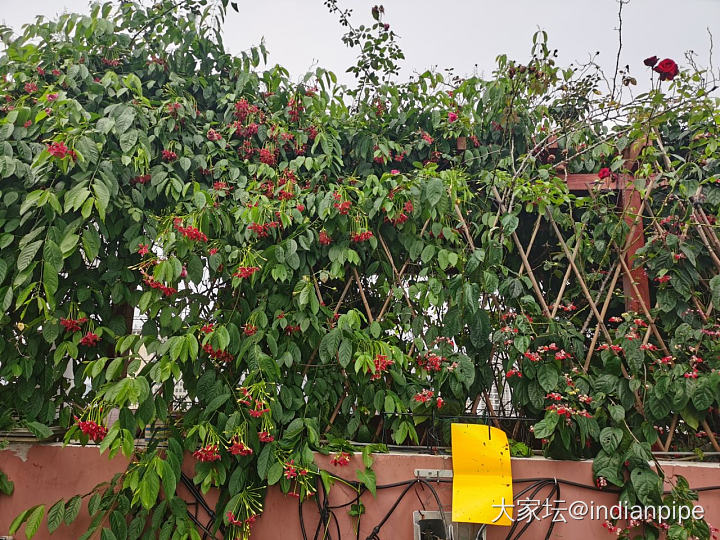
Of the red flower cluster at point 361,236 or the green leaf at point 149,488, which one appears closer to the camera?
the green leaf at point 149,488

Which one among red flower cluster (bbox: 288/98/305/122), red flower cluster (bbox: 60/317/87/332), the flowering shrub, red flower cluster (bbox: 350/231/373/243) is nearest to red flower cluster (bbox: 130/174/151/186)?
the flowering shrub

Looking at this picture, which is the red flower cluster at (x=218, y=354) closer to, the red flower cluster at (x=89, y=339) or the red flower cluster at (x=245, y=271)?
the red flower cluster at (x=245, y=271)

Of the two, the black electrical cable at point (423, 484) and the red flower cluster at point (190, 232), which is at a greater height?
the red flower cluster at point (190, 232)

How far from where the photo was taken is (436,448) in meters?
1.79

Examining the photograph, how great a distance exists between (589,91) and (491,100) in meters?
A: 0.51

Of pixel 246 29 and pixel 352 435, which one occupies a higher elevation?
pixel 246 29

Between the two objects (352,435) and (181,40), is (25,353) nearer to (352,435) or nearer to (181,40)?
(352,435)

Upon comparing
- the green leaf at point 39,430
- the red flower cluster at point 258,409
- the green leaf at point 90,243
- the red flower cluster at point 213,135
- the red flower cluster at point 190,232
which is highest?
the red flower cluster at point 213,135

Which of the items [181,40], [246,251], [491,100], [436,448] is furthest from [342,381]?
[181,40]

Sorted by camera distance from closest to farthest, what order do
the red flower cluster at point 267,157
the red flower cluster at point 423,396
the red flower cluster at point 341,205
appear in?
1. the red flower cluster at point 423,396
2. the red flower cluster at point 341,205
3. the red flower cluster at point 267,157

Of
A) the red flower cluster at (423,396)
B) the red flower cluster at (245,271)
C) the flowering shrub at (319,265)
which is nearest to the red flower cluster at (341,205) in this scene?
the flowering shrub at (319,265)

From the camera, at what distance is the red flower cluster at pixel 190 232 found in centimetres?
166

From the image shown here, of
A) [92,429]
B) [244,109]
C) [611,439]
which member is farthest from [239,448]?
[244,109]

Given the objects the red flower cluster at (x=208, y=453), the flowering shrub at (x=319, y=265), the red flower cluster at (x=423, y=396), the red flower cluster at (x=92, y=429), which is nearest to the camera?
the red flower cluster at (x=92, y=429)
